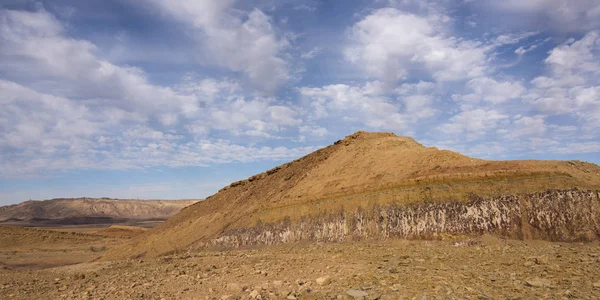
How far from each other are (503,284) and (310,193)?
508 inches

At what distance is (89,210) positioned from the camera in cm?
11962

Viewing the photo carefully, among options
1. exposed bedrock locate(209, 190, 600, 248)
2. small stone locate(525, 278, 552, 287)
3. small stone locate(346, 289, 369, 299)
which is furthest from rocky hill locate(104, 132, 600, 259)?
small stone locate(346, 289, 369, 299)

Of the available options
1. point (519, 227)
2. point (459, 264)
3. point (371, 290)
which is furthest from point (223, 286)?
point (519, 227)

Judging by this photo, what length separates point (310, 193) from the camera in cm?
1916

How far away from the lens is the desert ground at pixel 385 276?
653 cm

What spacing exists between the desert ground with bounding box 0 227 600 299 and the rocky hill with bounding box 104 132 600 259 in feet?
2.72

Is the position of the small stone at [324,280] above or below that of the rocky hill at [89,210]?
below

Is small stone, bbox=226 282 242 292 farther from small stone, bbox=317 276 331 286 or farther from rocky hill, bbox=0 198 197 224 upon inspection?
rocky hill, bbox=0 198 197 224

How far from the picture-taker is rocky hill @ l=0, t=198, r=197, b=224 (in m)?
112

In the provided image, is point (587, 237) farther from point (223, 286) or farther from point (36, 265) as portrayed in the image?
point (36, 265)

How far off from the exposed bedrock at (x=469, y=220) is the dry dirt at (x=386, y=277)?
24.9 inches

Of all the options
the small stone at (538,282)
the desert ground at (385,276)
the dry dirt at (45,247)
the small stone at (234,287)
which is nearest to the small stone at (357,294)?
the desert ground at (385,276)

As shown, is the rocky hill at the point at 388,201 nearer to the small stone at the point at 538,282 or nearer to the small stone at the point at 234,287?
the small stone at the point at 538,282

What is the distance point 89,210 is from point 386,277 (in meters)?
135
